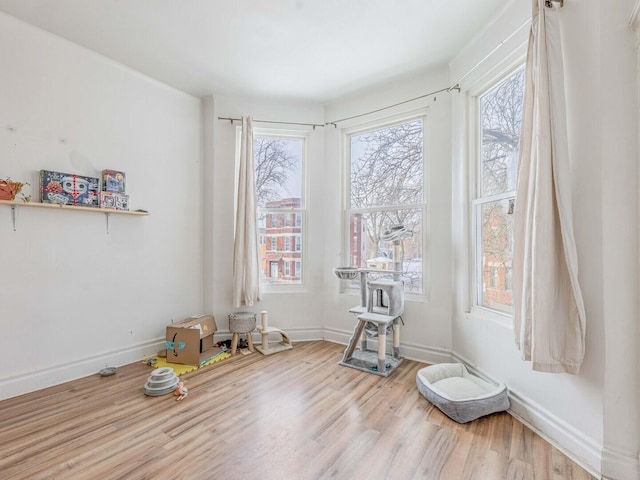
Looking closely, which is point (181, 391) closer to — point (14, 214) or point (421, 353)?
point (14, 214)

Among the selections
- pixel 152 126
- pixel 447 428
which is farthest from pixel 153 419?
pixel 152 126

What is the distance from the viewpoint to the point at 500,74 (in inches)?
88.8

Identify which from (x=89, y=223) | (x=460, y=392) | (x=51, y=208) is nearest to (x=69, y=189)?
(x=51, y=208)

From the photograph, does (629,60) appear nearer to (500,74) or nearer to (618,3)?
(618,3)

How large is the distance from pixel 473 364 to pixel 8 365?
340 cm

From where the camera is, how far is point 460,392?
2066 millimetres

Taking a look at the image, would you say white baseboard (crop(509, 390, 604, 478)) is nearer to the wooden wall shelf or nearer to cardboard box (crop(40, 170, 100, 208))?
the wooden wall shelf

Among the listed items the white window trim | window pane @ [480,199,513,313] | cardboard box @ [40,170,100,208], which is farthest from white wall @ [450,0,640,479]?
cardboard box @ [40,170,100,208]

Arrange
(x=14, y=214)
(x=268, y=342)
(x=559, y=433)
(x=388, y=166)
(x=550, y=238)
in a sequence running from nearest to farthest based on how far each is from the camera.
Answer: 1. (x=550, y=238)
2. (x=559, y=433)
3. (x=14, y=214)
4. (x=388, y=166)
5. (x=268, y=342)

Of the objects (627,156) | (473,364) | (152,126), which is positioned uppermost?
(152,126)

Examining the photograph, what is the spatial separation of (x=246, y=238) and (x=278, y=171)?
2.89 ft

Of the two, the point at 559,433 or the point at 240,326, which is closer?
the point at 559,433

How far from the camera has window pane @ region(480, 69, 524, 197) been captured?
7.11ft

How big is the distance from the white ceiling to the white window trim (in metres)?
0.38
